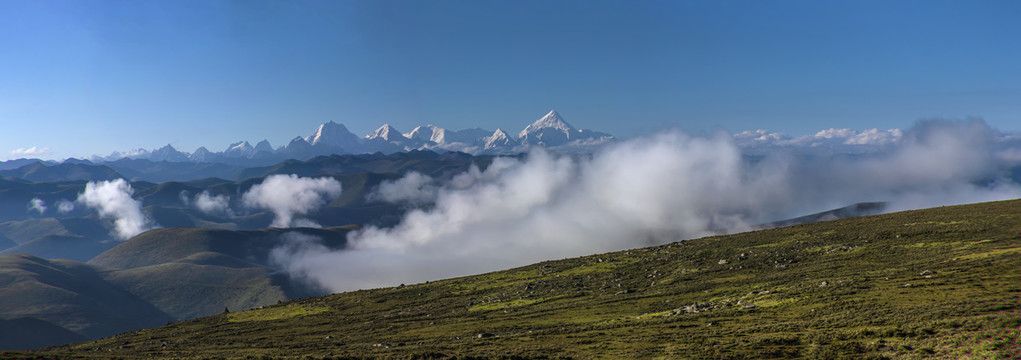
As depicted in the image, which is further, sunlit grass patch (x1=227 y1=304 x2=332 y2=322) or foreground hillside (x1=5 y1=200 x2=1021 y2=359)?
sunlit grass patch (x1=227 y1=304 x2=332 y2=322)

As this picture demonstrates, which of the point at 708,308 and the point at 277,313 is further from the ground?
the point at 277,313

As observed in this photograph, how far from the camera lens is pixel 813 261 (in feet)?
296

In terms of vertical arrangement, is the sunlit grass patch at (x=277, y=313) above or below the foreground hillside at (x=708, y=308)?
above

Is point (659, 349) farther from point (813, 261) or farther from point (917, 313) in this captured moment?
point (813, 261)

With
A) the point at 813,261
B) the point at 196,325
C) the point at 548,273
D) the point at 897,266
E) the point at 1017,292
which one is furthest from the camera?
the point at 548,273

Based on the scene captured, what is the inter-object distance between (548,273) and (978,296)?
86668 millimetres

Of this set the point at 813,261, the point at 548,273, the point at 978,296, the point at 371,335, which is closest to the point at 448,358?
the point at 371,335

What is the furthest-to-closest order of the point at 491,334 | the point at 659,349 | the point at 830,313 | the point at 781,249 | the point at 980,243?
the point at 781,249 < the point at 980,243 < the point at 491,334 < the point at 830,313 < the point at 659,349

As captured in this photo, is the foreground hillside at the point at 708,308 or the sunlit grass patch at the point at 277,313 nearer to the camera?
the foreground hillside at the point at 708,308

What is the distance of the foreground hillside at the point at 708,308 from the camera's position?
143 feet

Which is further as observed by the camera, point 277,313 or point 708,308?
point 277,313

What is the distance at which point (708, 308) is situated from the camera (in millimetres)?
65250

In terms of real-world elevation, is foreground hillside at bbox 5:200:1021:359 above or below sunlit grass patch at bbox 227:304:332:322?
below

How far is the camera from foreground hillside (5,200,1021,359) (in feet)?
143
